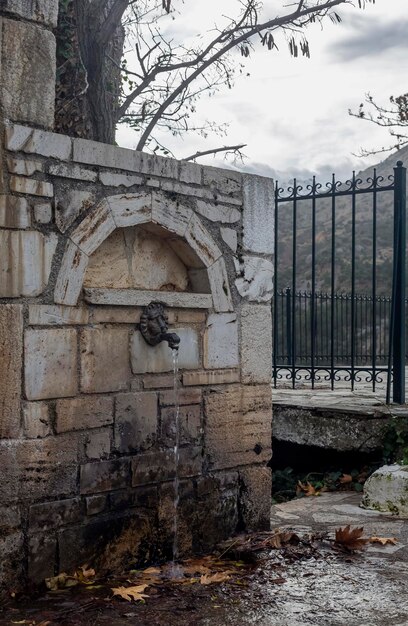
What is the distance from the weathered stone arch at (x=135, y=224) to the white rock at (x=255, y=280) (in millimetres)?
131

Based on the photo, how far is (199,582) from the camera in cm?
352

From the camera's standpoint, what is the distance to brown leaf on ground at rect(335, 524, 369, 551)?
407 cm

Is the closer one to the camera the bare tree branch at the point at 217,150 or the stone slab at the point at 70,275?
the stone slab at the point at 70,275

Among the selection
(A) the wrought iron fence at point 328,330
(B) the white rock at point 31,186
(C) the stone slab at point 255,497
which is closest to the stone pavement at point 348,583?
(C) the stone slab at point 255,497

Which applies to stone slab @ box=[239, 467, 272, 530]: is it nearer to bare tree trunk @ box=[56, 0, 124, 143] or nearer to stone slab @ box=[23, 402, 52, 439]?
stone slab @ box=[23, 402, 52, 439]

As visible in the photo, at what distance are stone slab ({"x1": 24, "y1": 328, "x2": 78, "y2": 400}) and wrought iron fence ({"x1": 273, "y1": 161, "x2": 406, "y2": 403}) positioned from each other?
11.1 ft

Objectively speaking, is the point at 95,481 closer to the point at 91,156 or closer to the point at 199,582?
the point at 199,582

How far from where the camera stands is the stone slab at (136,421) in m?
3.70

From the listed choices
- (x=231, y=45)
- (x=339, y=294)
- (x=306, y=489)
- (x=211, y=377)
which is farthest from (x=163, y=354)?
(x=339, y=294)

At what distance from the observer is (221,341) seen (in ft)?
13.8

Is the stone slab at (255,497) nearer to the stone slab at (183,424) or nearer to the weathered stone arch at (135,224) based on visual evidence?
the stone slab at (183,424)

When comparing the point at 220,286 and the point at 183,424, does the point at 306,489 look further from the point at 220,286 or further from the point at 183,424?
the point at 220,286

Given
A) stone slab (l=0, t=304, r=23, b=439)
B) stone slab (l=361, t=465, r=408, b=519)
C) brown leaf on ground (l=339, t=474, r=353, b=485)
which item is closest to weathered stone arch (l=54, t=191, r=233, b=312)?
stone slab (l=0, t=304, r=23, b=439)

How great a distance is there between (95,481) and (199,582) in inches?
26.7
